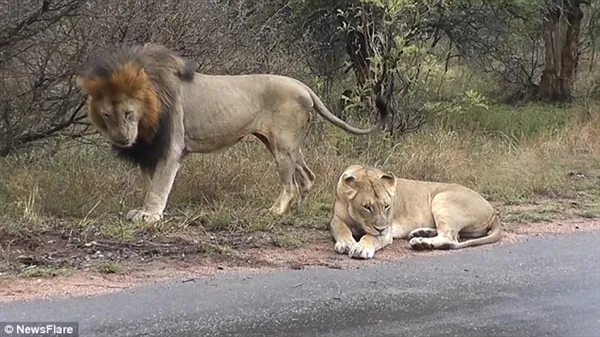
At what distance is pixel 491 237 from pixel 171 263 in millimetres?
2953

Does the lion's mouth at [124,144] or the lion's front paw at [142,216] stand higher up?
the lion's mouth at [124,144]

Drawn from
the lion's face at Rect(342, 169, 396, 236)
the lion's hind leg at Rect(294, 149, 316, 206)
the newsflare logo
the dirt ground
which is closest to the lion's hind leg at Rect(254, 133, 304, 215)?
the lion's hind leg at Rect(294, 149, 316, 206)

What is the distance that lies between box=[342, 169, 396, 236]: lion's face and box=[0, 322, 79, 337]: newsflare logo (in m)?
3.14

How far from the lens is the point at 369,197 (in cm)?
759

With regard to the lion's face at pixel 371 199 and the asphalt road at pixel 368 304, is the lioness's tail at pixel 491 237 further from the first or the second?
the lion's face at pixel 371 199

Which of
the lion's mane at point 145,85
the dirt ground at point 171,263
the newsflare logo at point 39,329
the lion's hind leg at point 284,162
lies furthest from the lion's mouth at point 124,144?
the newsflare logo at point 39,329

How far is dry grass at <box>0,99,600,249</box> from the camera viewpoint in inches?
316

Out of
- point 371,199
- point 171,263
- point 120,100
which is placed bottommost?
point 171,263

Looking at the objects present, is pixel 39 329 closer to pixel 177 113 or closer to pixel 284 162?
pixel 177 113

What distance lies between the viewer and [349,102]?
13336mm

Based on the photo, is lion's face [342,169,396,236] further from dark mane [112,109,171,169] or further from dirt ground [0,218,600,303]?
dark mane [112,109,171,169]

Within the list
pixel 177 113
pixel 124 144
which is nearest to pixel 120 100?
pixel 124 144

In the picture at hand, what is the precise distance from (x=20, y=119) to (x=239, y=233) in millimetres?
4170

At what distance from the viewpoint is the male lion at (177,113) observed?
7637 mm
